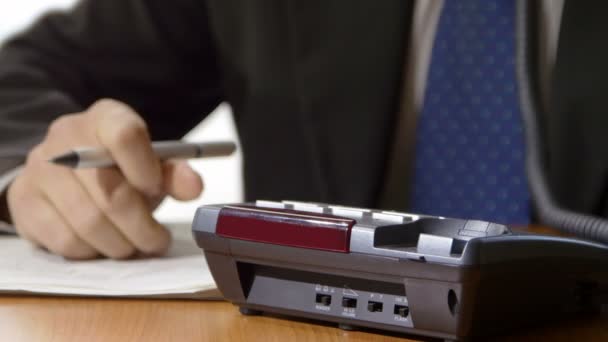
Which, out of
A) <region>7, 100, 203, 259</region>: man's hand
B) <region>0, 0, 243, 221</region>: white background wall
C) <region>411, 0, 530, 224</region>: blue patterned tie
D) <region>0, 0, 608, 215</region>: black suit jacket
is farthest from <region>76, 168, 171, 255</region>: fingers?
<region>0, 0, 243, 221</region>: white background wall

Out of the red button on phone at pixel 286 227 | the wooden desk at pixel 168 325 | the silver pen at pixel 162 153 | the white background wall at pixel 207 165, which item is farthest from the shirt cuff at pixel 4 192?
the white background wall at pixel 207 165

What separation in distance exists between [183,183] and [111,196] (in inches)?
2.2

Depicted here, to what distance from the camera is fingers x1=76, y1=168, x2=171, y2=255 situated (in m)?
0.57

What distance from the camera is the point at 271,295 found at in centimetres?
41

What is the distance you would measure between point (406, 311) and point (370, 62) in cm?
56

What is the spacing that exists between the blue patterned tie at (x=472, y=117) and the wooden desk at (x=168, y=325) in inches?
17.1

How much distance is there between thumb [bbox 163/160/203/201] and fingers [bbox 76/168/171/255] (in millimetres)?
24

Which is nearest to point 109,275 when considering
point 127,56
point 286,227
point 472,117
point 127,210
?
point 127,210

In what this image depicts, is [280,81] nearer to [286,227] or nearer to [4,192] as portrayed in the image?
[4,192]

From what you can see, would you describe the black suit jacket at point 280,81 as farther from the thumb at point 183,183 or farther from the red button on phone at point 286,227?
the red button on phone at point 286,227

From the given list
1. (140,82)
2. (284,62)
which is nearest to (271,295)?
(284,62)

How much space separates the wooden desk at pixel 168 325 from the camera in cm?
39

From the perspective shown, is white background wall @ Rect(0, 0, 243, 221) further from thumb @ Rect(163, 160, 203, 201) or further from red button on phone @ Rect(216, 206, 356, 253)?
red button on phone @ Rect(216, 206, 356, 253)

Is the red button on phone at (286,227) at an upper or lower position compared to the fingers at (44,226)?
upper
